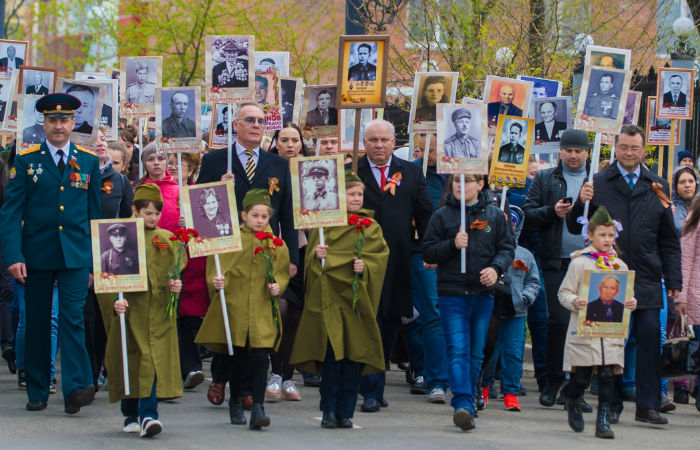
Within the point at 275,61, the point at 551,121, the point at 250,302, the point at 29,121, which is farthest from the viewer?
the point at 275,61

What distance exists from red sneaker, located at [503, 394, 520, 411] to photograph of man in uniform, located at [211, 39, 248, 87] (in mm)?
3321

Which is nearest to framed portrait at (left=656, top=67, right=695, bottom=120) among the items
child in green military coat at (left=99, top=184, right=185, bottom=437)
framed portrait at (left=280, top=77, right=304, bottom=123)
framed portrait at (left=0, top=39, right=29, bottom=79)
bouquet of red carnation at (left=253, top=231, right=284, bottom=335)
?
framed portrait at (left=280, top=77, right=304, bottom=123)

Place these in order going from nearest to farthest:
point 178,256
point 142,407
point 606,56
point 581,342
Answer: point 142,407
point 178,256
point 581,342
point 606,56

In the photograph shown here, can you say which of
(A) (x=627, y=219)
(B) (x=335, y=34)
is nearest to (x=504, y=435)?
(A) (x=627, y=219)

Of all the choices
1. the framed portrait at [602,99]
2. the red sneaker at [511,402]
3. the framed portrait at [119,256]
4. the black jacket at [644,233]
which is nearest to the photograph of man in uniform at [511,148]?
the framed portrait at [602,99]

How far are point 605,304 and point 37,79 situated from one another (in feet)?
20.4

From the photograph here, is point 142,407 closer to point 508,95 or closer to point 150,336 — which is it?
point 150,336

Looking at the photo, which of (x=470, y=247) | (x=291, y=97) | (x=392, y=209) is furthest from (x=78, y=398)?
(x=291, y=97)

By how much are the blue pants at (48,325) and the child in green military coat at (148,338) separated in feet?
2.08

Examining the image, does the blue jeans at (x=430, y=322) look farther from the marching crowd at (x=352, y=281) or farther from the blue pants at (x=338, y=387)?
the blue pants at (x=338, y=387)

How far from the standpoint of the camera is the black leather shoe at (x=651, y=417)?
9484mm

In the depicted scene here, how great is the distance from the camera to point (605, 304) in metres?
8.87

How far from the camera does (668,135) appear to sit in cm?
1291

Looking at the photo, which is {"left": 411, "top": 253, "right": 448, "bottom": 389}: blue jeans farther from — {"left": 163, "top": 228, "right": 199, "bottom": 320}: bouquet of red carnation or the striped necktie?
{"left": 163, "top": 228, "right": 199, "bottom": 320}: bouquet of red carnation
